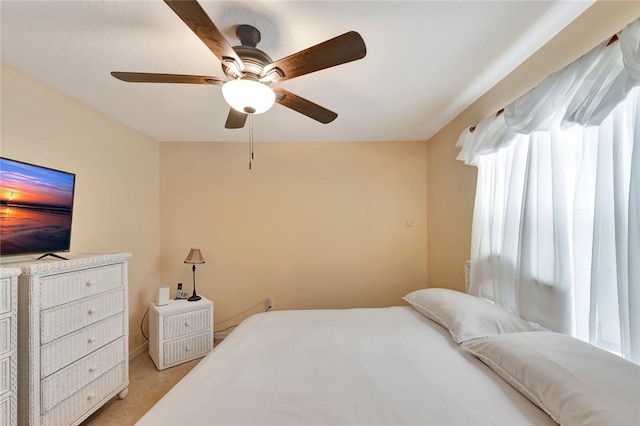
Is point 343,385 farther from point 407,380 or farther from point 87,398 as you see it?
point 87,398

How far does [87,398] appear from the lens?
1685 millimetres

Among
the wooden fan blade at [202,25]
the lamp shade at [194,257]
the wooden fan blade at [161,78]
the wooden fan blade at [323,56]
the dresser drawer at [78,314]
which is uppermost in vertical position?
the wooden fan blade at [202,25]

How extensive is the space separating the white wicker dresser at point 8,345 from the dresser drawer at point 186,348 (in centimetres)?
111

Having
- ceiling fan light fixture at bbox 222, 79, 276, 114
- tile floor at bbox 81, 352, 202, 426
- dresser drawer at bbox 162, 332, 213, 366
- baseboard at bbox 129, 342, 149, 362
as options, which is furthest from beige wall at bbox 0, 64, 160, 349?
ceiling fan light fixture at bbox 222, 79, 276, 114

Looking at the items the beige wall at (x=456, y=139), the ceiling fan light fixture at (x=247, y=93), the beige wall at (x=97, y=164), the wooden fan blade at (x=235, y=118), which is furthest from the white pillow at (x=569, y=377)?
the beige wall at (x=97, y=164)

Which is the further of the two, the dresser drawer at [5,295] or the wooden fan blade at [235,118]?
the wooden fan blade at [235,118]

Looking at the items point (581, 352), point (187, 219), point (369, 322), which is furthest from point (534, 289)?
point (187, 219)

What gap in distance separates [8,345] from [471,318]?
2.53m

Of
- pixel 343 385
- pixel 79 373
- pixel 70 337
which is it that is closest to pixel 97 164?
pixel 70 337

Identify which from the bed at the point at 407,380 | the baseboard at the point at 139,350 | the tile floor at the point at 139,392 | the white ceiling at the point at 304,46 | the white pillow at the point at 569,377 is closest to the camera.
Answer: the white pillow at the point at 569,377

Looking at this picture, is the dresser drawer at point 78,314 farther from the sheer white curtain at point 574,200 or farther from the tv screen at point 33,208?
the sheer white curtain at point 574,200

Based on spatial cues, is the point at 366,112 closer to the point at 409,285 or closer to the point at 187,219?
the point at 409,285

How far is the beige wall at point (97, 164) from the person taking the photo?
1.71m

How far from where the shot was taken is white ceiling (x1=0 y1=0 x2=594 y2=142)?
121cm
